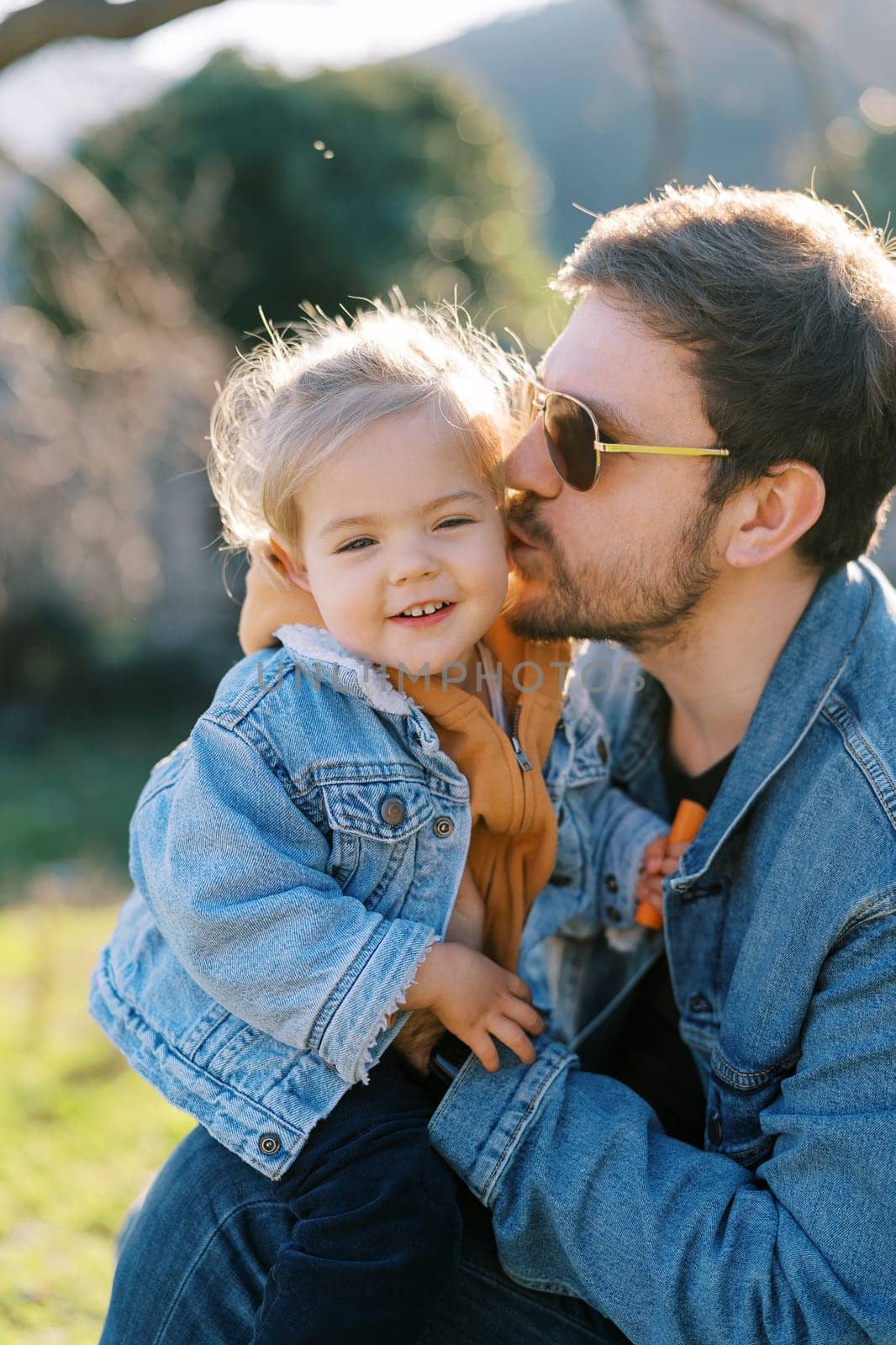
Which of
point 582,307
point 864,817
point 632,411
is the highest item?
point 582,307

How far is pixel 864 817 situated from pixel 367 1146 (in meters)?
1.00

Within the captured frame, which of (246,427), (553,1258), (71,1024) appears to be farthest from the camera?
(71,1024)

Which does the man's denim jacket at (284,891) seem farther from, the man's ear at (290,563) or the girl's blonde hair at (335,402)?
the girl's blonde hair at (335,402)

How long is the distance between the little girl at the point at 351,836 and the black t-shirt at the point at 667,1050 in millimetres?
430

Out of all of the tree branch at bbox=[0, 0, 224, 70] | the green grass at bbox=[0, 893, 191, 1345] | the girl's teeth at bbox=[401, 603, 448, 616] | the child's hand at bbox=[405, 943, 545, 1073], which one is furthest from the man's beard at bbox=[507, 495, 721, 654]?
the green grass at bbox=[0, 893, 191, 1345]

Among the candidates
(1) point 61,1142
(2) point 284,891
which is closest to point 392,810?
(2) point 284,891

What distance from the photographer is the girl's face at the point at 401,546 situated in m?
2.13

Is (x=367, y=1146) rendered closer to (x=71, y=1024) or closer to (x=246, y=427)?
(x=246, y=427)

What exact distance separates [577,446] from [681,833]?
84 cm

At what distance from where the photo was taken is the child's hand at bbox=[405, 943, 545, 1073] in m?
2.04

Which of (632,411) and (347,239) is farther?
(347,239)

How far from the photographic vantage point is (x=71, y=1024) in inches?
192

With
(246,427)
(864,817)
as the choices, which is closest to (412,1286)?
(864,817)

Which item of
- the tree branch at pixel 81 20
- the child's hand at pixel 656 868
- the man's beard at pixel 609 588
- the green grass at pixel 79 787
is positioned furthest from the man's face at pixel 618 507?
the green grass at pixel 79 787
